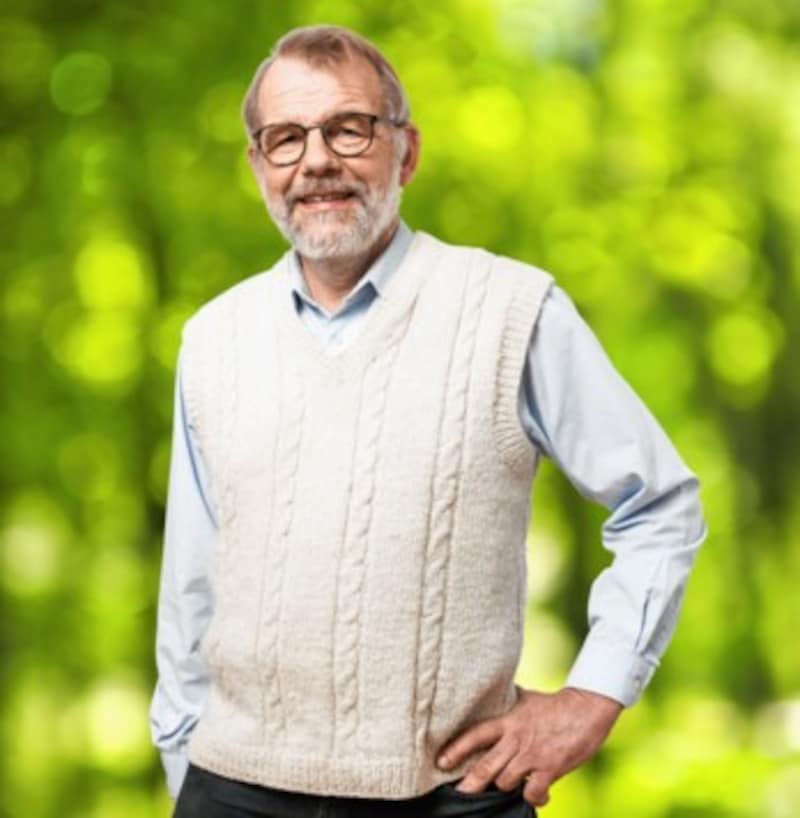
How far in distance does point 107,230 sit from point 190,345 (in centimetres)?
304

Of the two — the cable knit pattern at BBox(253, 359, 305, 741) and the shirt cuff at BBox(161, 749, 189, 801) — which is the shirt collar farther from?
the shirt cuff at BBox(161, 749, 189, 801)

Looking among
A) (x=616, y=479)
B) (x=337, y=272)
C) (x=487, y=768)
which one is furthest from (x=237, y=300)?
(x=487, y=768)

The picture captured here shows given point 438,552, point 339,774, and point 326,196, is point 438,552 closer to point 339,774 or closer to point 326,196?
point 339,774

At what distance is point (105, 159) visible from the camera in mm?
4785

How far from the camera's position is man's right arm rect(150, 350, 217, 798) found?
1862mm

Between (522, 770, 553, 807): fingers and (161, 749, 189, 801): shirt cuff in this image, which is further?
(161, 749, 189, 801): shirt cuff

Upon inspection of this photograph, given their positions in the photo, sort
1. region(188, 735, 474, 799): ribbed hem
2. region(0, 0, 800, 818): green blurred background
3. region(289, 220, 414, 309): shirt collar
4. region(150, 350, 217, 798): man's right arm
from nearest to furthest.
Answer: region(188, 735, 474, 799): ribbed hem, region(289, 220, 414, 309): shirt collar, region(150, 350, 217, 798): man's right arm, region(0, 0, 800, 818): green blurred background

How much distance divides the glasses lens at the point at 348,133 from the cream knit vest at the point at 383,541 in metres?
0.13

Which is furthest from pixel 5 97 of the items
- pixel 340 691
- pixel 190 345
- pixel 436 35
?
pixel 340 691

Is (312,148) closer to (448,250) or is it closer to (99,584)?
(448,250)

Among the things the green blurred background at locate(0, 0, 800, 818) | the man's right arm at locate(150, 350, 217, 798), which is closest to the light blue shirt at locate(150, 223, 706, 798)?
the man's right arm at locate(150, 350, 217, 798)

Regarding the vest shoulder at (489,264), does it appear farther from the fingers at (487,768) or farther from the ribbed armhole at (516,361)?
the fingers at (487,768)

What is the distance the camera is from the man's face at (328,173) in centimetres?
172

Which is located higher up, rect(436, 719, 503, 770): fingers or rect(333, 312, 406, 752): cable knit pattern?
rect(333, 312, 406, 752): cable knit pattern
